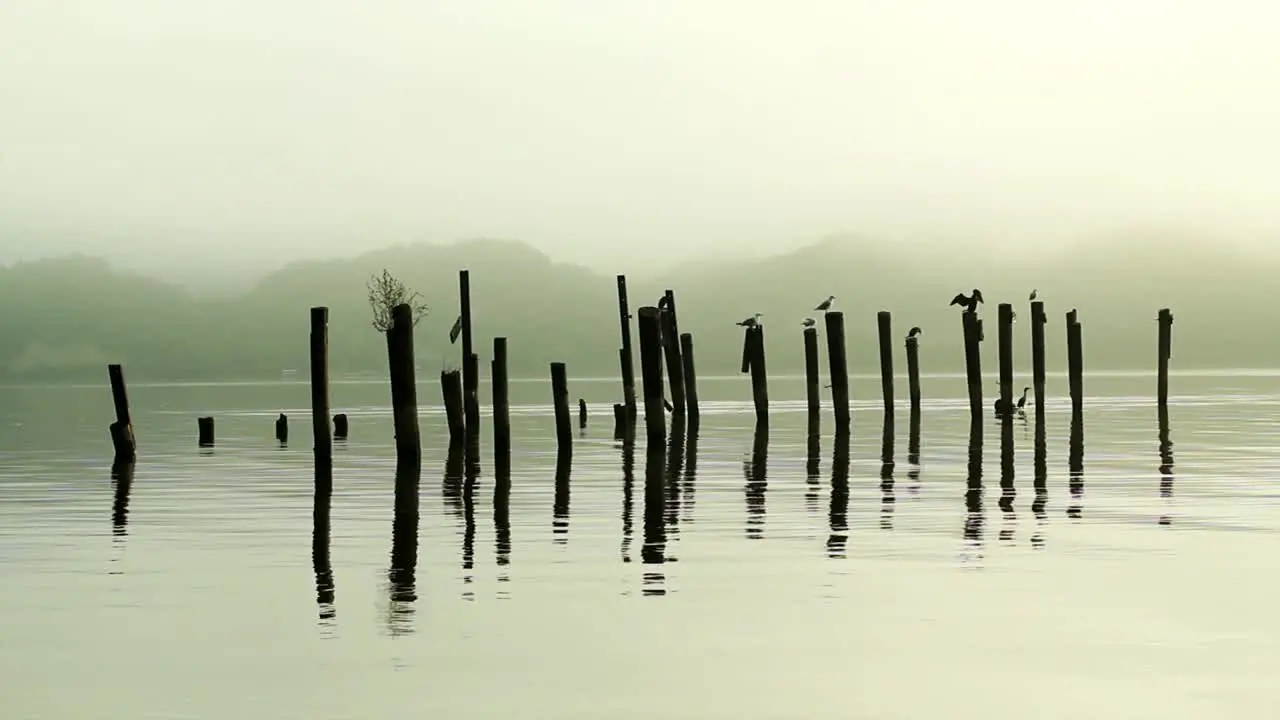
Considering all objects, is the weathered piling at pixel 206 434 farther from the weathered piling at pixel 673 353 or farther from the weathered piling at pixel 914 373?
the weathered piling at pixel 914 373

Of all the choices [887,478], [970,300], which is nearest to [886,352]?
[970,300]

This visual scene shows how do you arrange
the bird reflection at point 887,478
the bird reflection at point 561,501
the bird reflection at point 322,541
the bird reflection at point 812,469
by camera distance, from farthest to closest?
the bird reflection at point 812,469, the bird reflection at point 887,478, the bird reflection at point 561,501, the bird reflection at point 322,541

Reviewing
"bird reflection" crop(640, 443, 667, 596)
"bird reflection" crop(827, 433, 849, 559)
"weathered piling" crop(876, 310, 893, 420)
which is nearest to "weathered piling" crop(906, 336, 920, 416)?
"weathered piling" crop(876, 310, 893, 420)

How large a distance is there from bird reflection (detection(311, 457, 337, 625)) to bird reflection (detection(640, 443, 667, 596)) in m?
2.68

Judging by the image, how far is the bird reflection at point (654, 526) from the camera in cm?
1638

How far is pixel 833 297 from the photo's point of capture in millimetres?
51469

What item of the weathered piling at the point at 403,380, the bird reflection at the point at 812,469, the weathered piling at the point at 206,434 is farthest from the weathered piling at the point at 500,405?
the weathered piling at the point at 206,434

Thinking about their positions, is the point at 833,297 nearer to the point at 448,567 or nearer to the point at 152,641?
the point at 448,567

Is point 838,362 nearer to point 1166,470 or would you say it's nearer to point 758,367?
point 758,367

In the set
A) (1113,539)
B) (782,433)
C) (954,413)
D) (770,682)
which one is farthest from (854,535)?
(954,413)

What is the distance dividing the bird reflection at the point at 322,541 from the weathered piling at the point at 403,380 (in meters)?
1.51

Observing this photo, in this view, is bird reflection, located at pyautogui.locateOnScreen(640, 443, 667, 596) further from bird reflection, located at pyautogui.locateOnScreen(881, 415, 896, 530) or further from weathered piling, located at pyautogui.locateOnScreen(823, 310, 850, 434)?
weathered piling, located at pyautogui.locateOnScreen(823, 310, 850, 434)

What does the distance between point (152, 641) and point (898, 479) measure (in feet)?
58.3

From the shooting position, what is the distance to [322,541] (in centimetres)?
2009
